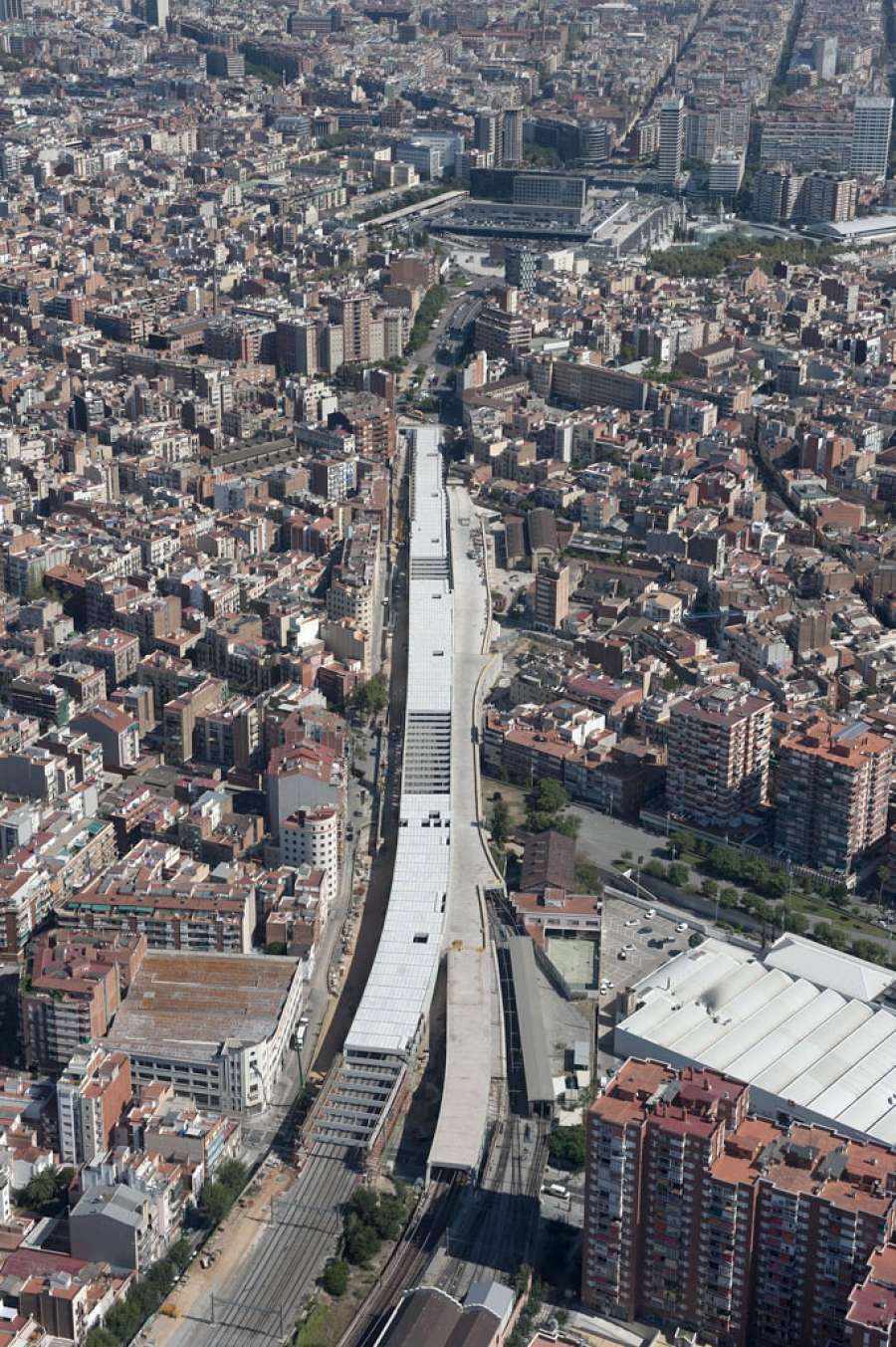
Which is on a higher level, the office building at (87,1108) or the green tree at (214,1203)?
the office building at (87,1108)

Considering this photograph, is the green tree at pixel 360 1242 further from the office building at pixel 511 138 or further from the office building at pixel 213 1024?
the office building at pixel 511 138

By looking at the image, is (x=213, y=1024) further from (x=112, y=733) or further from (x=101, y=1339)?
(x=112, y=733)

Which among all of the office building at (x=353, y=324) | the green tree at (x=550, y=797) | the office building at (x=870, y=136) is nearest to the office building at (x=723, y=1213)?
the green tree at (x=550, y=797)

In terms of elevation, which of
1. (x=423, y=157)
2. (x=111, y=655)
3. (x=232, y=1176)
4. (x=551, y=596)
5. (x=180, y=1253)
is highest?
(x=423, y=157)

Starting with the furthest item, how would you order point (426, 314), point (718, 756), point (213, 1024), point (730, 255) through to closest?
point (730, 255)
point (426, 314)
point (718, 756)
point (213, 1024)

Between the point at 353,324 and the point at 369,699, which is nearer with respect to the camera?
the point at 369,699

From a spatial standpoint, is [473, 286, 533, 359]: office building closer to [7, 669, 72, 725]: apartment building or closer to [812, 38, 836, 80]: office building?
[7, 669, 72, 725]: apartment building

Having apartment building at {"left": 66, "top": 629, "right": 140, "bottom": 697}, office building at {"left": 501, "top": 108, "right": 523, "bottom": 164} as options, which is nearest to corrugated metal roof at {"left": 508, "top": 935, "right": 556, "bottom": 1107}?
apartment building at {"left": 66, "top": 629, "right": 140, "bottom": 697}

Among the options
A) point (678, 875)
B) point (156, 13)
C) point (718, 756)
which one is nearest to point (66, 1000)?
point (678, 875)
